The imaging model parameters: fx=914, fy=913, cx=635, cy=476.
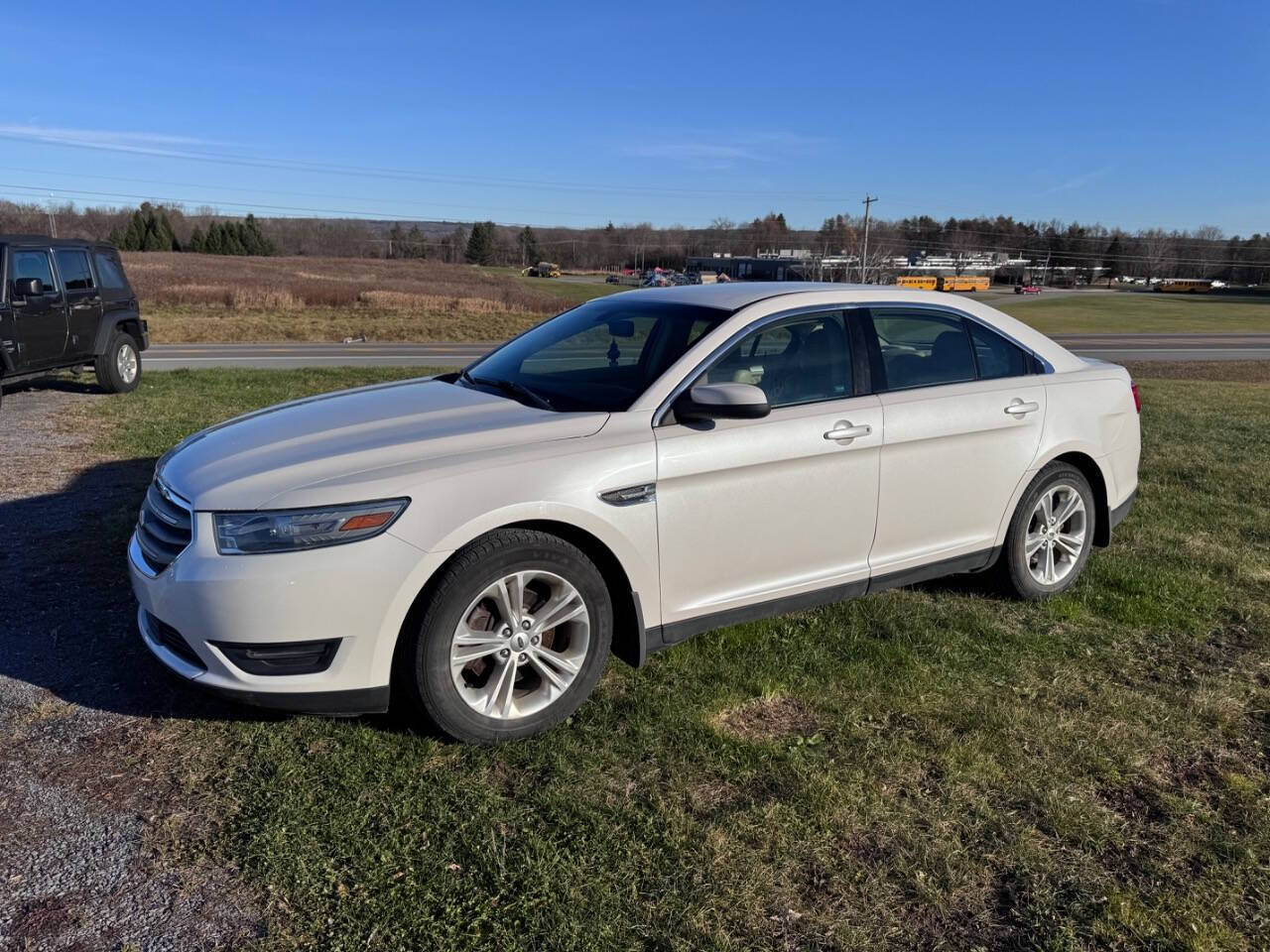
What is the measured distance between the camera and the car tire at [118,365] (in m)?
11.9

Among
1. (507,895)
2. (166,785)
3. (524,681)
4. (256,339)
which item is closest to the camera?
(507,895)

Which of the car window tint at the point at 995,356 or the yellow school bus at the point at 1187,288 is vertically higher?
the yellow school bus at the point at 1187,288

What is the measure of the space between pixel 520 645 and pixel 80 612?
8.75 ft

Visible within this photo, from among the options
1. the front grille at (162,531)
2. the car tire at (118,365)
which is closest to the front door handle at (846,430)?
the front grille at (162,531)

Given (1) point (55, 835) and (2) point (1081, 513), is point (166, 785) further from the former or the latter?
(2) point (1081, 513)

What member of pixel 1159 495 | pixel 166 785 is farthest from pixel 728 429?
pixel 1159 495

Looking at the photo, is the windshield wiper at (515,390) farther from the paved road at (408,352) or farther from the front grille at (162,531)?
the paved road at (408,352)

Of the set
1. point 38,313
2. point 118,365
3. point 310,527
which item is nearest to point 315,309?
point 118,365

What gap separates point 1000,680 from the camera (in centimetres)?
406

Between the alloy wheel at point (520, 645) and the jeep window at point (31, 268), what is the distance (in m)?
9.92

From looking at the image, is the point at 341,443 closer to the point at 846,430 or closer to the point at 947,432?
the point at 846,430

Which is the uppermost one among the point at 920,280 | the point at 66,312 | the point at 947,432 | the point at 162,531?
the point at 920,280

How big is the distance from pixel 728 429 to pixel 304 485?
5.44 ft

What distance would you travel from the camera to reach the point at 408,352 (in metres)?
23.4
